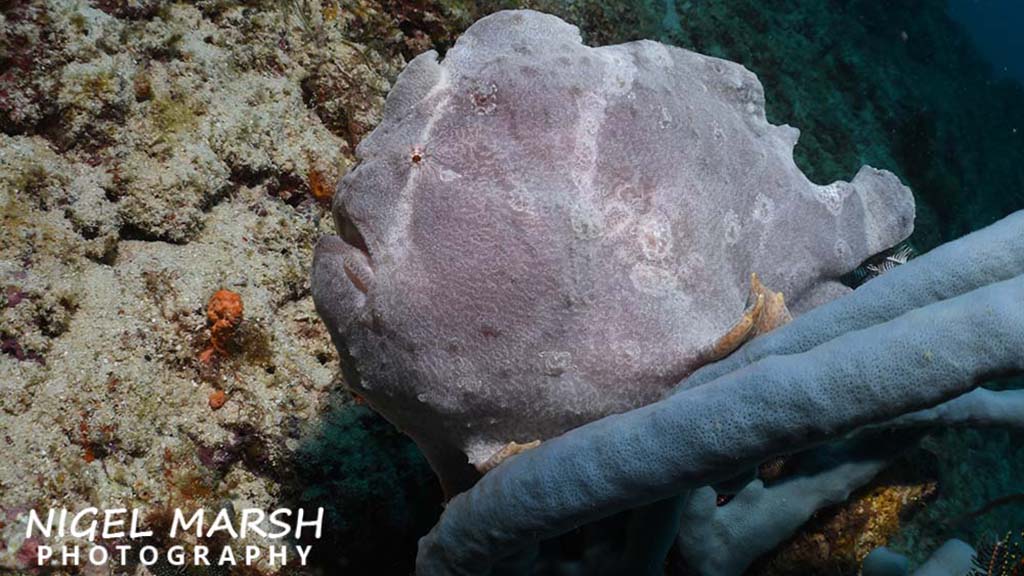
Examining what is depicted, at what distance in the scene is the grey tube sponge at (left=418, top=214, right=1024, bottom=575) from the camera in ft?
4.88

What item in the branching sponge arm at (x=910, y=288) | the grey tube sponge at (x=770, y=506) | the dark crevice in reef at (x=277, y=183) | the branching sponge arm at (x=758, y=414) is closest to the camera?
the branching sponge arm at (x=758, y=414)

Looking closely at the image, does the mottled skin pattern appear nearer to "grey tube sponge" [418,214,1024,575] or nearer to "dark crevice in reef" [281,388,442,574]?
"grey tube sponge" [418,214,1024,575]

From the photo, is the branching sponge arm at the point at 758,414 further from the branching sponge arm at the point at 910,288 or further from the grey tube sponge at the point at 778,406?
the branching sponge arm at the point at 910,288

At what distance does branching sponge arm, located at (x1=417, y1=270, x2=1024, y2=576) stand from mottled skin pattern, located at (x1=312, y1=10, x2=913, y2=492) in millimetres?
184

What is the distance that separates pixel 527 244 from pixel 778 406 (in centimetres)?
75

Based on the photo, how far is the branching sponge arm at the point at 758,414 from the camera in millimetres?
1482

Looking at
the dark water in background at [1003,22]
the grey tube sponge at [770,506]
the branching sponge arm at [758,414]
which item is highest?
the branching sponge arm at [758,414]

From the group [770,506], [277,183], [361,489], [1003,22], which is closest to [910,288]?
[770,506]

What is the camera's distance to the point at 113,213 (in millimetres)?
2760


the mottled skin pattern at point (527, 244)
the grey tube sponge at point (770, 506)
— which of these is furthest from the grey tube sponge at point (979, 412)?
the mottled skin pattern at point (527, 244)

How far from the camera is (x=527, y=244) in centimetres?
178

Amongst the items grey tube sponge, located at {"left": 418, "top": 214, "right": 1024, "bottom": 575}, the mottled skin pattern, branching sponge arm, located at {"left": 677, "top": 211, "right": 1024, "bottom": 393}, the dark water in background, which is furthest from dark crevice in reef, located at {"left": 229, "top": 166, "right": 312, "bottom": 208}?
the dark water in background

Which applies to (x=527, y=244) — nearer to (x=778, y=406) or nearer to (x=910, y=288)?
(x=778, y=406)

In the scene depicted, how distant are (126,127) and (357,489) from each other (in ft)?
6.26
